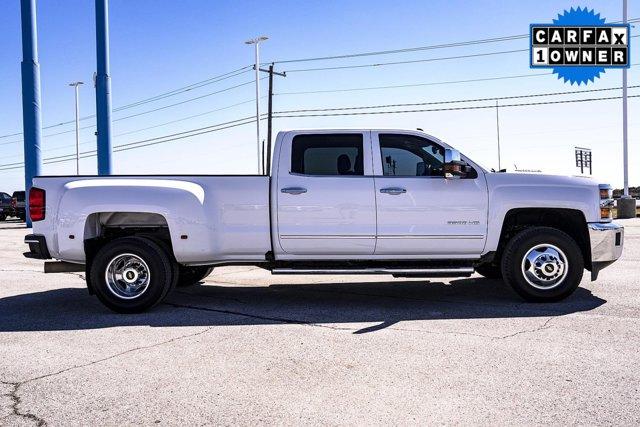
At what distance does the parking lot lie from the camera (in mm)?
3422

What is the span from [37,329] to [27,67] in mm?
23056

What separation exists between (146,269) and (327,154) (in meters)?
2.46

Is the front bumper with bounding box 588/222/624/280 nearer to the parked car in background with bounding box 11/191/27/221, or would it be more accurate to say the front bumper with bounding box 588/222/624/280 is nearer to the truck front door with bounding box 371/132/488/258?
the truck front door with bounding box 371/132/488/258

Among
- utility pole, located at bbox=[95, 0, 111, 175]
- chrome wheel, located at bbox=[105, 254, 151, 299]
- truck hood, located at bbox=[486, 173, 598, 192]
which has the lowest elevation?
chrome wheel, located at bbox=[105, 254, 151, 299]

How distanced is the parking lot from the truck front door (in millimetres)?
696

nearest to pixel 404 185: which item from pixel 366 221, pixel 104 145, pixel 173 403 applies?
pixel 366 221

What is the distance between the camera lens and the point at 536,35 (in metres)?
18.8

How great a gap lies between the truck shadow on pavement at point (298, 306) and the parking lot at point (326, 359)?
0.03 metres

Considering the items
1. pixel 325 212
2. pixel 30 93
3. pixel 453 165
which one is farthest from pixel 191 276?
pixel 30 93

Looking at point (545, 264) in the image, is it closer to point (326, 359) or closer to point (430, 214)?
point (430, 214)

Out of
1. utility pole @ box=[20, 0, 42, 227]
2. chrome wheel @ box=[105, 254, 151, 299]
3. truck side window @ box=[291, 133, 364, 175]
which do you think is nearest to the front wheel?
truck side window @ box=[291, 133, 364, 175]

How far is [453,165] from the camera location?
628 centimetres

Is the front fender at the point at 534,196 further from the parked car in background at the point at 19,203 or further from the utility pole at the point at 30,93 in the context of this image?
the parked car in background at the point at 19,203

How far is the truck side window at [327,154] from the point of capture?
6598 millimetres
